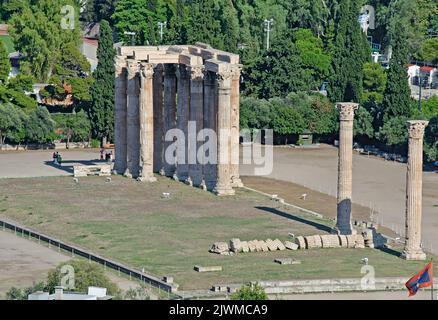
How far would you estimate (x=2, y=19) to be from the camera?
18725 cm

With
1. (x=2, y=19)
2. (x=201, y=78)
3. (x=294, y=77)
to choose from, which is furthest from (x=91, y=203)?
(x=2, y=19)

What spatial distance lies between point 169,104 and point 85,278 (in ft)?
135

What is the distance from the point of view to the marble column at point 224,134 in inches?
4658

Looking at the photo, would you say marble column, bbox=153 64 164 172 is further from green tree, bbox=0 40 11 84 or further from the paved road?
green tree, bbox=0 40 11 84

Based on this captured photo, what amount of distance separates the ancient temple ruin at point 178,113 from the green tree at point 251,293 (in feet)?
116

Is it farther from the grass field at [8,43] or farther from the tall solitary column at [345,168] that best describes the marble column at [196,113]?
the grass field at [8,43]

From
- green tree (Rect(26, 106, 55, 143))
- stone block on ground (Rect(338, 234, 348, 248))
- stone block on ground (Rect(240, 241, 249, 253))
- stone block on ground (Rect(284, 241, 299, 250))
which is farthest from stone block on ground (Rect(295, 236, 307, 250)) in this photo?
green tree (Rect(26, 106, 55, 143))

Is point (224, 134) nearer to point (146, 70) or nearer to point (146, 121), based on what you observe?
point (146, 121)

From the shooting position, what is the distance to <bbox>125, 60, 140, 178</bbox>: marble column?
12581 cm

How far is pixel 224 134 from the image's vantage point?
391 feet

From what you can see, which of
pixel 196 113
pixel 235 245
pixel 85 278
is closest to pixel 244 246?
pixel 235 245

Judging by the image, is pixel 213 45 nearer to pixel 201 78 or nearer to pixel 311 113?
pixel 311 113

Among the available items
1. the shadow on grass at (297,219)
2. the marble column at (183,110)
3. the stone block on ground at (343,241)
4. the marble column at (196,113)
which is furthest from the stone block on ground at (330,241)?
the marble column at (183,110)
